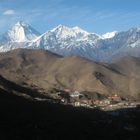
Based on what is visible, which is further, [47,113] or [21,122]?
[47,113]

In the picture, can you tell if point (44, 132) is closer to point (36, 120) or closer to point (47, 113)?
point (36, 120)

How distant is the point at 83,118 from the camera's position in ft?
554

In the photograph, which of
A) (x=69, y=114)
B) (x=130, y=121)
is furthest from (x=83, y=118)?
(x=130, y=121)

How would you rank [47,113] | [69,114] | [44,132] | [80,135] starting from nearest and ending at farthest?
[44,132] → [80,135] → [47,113] → [69,114]

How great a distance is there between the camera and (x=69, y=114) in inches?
6786

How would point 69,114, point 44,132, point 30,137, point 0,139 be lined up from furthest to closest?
1. point 69,114
2. point 44,132
3. point 30,137
4. point 0,139

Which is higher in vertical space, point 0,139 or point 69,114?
point 69,114

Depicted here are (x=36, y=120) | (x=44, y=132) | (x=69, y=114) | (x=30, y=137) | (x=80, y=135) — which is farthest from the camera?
(x=69, y=114)

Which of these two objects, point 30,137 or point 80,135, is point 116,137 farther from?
point 30,137

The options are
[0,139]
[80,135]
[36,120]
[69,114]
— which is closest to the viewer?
[0,139]

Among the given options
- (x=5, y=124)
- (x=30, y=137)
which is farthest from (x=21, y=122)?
(x=30, y=137)

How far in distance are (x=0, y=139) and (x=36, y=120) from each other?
3638 centimetres

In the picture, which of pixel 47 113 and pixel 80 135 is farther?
pixel 47 113

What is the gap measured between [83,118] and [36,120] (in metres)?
30.3
